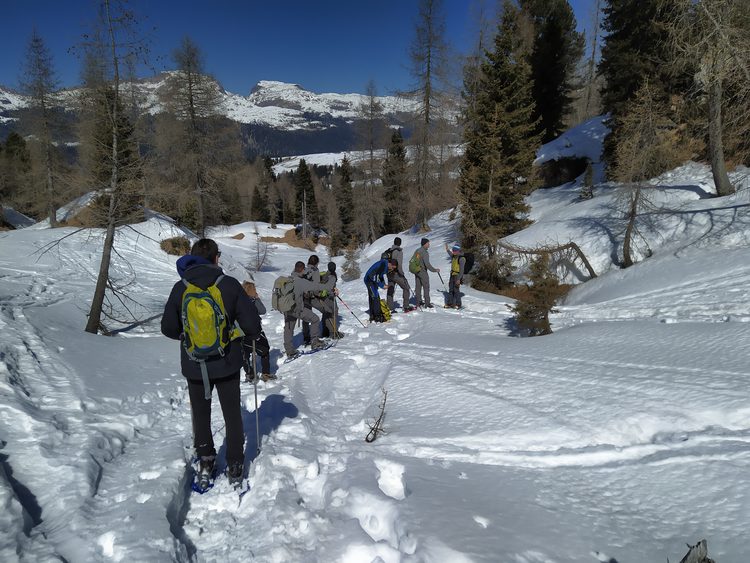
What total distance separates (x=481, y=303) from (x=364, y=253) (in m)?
18.1

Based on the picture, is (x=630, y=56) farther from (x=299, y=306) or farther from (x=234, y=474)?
(x=234, y=474)

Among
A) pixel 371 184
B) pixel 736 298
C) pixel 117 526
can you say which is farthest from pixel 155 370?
pixel 371 184

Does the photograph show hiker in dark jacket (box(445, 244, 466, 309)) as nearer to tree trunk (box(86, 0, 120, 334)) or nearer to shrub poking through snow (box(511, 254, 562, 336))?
shrub poking through snow (box(511, 254, 562, 336))

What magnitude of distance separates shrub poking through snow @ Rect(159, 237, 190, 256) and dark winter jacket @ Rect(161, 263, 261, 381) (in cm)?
1995

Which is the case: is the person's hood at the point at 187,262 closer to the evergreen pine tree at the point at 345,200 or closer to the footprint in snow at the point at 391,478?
the footprint in snow at the point at 391,478

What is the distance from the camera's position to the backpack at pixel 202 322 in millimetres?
3229

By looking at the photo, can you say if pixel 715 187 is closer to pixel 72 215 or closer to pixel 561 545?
pixel 561 545

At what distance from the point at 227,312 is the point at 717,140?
54.5ft

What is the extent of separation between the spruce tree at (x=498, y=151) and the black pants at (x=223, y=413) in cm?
1349

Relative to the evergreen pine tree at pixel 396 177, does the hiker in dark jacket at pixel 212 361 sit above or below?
below

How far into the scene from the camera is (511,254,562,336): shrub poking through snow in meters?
8.37

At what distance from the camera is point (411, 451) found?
3979 mm

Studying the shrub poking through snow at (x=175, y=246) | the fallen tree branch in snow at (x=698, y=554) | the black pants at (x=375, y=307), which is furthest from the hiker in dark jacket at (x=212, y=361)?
the shrub poking through snow at (x=175, y=246)

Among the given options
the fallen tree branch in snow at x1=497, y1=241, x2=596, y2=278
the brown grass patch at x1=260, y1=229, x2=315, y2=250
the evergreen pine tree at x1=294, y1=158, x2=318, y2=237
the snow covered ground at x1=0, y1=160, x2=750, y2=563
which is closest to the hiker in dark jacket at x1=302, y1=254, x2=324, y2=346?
the snow covered ground at x1=0, y1=160, x2=750, y2=563
